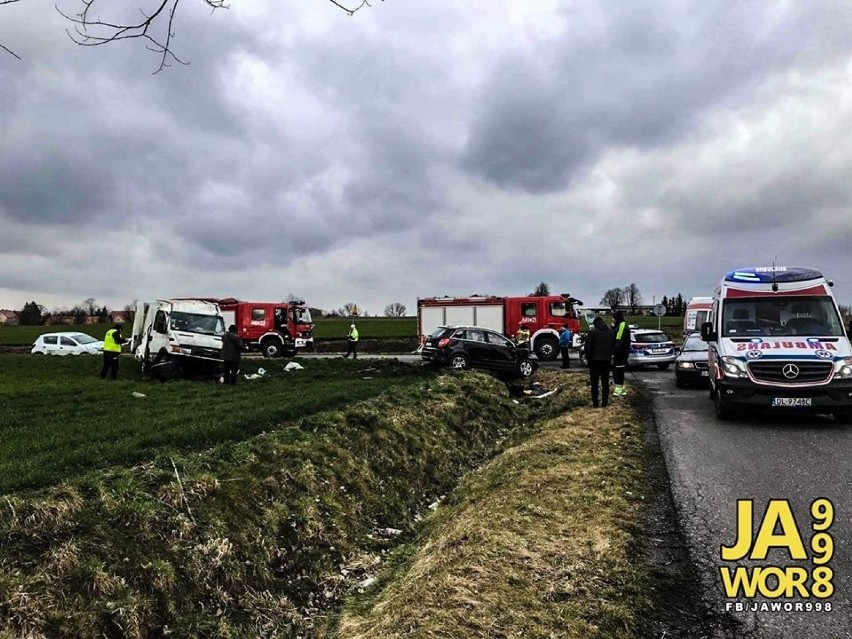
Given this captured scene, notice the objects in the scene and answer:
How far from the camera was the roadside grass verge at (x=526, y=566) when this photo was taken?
3.82 meters

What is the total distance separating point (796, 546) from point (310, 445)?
5.28m

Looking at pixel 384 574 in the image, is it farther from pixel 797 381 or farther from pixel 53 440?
pixel 797 381

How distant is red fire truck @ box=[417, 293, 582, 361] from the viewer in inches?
1123

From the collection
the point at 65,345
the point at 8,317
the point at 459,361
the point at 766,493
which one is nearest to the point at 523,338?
the point at 459,361

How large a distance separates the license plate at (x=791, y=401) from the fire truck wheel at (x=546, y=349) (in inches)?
717

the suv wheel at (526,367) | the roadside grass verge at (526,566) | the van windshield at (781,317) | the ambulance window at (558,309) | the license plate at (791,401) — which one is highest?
the ambulance window at (558,309)

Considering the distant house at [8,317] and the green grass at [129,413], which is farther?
the distant house at [8,317]

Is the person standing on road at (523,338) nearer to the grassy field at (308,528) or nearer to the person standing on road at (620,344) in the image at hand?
the person standing on road at (620,344)

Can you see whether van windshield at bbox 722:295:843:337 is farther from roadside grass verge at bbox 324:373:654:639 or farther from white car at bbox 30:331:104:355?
white car at bbox 30:331:104:355

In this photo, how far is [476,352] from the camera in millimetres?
20219

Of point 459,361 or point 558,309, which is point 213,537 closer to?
point 459,361

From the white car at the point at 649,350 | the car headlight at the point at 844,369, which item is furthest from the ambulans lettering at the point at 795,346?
the white car at the point at 649,350

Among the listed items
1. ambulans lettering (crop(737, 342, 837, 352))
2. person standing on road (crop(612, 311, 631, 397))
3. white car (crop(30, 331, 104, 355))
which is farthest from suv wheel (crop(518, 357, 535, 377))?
white car (crop(30, 331, 104, 355))

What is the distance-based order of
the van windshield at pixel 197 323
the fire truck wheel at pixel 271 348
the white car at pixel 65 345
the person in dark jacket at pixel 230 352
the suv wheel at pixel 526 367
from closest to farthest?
the person in dark jacket at pixel 230 352 → the van windshield at pixel 197 323 → the suv wheel at pixel 526 367 → the fire truck wheel at pixel 271 348 → the white car at pixel 65 345
